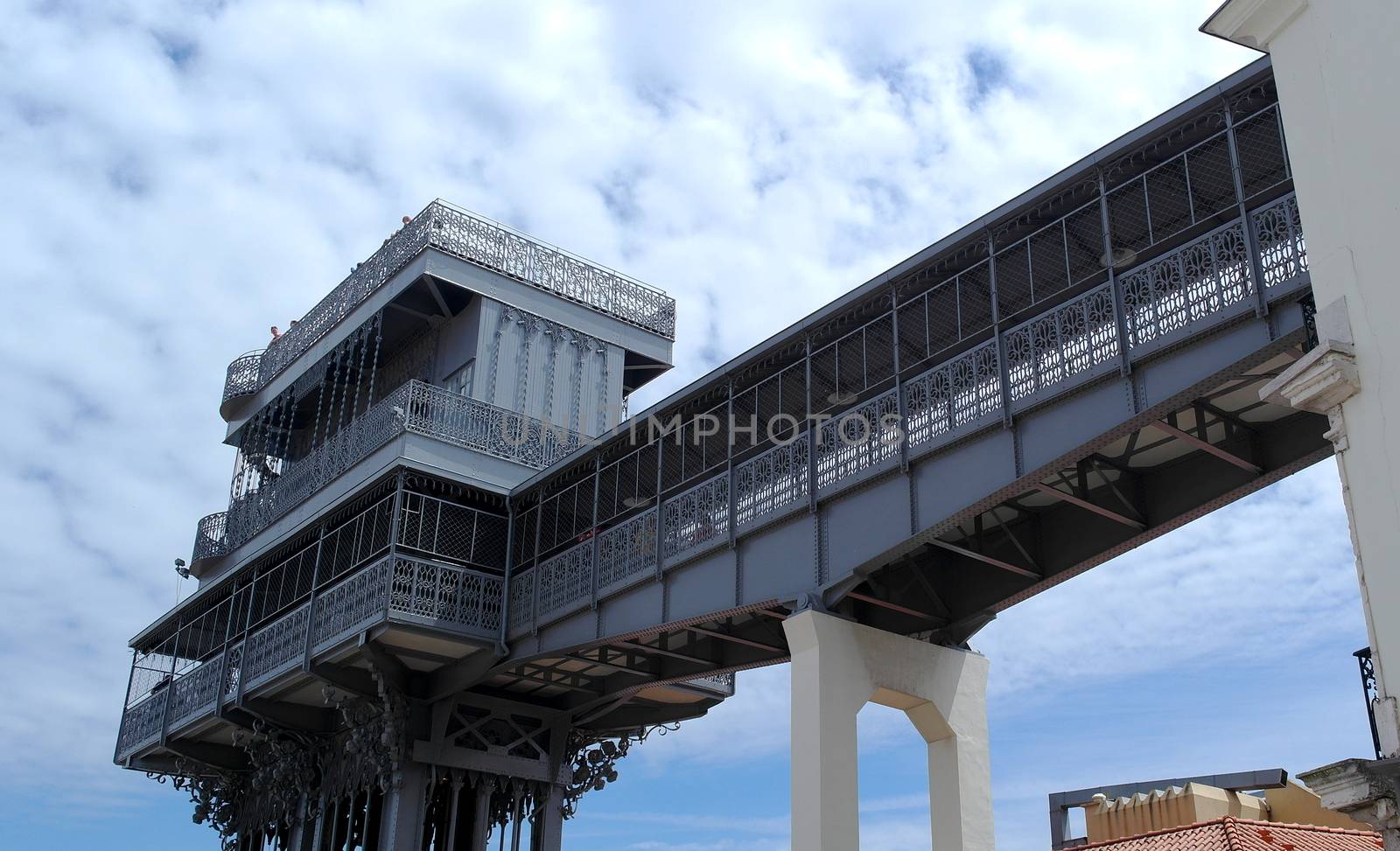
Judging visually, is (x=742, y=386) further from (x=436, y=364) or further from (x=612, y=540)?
(x=436, y=364)

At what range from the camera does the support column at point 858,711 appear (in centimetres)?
1520

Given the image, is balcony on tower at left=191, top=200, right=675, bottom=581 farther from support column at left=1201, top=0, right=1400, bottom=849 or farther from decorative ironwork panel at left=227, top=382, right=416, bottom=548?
support column at left=1201, top=0, right=1400, bottom=849

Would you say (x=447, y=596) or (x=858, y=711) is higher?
(x=447, y=596)

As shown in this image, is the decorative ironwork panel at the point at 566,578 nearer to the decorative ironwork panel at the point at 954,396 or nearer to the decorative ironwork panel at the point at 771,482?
the decorative ironwork panel at the point at 771,482

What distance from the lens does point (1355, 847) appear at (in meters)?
19.4

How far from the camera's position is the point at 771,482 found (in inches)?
694

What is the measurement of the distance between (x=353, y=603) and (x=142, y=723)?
10.6 metres

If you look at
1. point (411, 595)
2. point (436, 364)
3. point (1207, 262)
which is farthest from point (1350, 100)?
point (436, 364)

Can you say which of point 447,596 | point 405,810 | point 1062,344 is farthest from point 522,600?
point 1062,344

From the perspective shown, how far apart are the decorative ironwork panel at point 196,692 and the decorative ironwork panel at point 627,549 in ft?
34.6

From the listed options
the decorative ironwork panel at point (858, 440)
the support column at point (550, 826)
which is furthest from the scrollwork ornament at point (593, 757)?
the decorative ironwork panel at point (858, 440)

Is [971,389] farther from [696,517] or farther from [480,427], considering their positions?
[480,427]

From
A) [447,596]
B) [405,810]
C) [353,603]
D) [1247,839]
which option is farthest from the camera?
[405,810]

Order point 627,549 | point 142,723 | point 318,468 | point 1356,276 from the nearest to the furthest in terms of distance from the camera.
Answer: point 1356,276 < point 627,549 < point 318,468 < point 142,723
